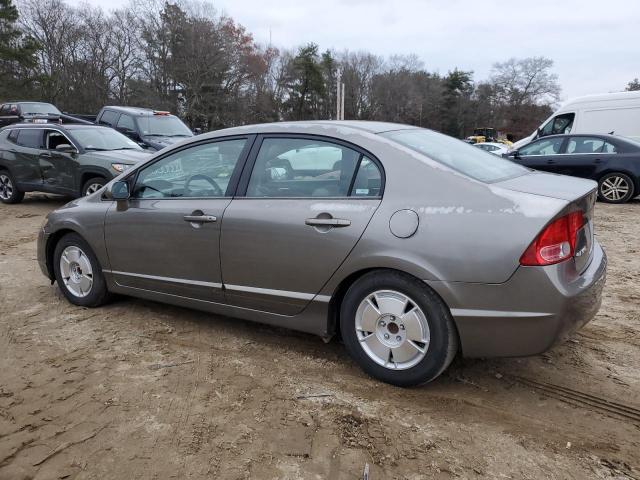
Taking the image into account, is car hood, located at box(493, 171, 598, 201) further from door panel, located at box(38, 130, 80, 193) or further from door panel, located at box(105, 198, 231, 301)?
door panel, located at box(38, 130, 80, 193)

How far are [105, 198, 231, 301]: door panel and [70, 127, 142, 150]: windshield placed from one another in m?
6.07

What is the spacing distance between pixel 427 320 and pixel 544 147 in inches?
383

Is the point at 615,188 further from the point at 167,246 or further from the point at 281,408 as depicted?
the point at 281,408

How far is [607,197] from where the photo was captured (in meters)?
10.5

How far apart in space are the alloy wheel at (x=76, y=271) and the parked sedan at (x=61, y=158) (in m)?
4.45

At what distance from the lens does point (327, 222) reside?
10.0ft

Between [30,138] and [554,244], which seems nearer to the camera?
[554,244]

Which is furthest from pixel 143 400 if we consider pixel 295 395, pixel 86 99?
pixel 86 99

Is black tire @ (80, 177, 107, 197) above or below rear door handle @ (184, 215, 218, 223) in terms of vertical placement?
below

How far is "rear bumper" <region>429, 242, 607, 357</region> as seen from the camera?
259 cm

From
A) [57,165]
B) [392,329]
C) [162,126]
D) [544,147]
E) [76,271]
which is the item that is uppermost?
[162,126]

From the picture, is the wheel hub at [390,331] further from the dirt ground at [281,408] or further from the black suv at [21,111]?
the black suv at [21,111]

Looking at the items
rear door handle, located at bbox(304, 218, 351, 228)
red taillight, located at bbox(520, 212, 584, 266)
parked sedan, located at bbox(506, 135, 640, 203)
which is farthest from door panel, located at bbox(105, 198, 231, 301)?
parked sedan, located at bbox(506, 135, 640, 203)

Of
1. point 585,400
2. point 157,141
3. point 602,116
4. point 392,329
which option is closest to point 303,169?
point 392,329
